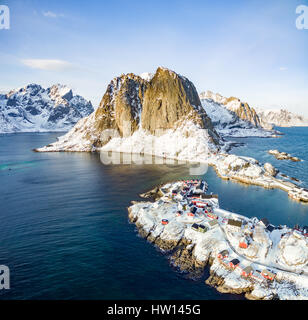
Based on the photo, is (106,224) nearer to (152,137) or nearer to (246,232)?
(246,232)

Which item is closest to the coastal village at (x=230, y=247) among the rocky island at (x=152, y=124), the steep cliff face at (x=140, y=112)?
the rocky island at (x=152, y=124)

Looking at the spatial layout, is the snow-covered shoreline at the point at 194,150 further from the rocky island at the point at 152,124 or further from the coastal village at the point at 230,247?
the coastal village at the point at 230,247

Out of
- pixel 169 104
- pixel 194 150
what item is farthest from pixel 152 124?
pixel 194 150

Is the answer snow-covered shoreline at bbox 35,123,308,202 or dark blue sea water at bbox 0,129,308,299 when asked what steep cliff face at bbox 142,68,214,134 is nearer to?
snow-covered shoreline at bbox 35,123,308,202

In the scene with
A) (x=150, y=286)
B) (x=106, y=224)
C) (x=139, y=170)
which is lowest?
(x=150, y=286)
